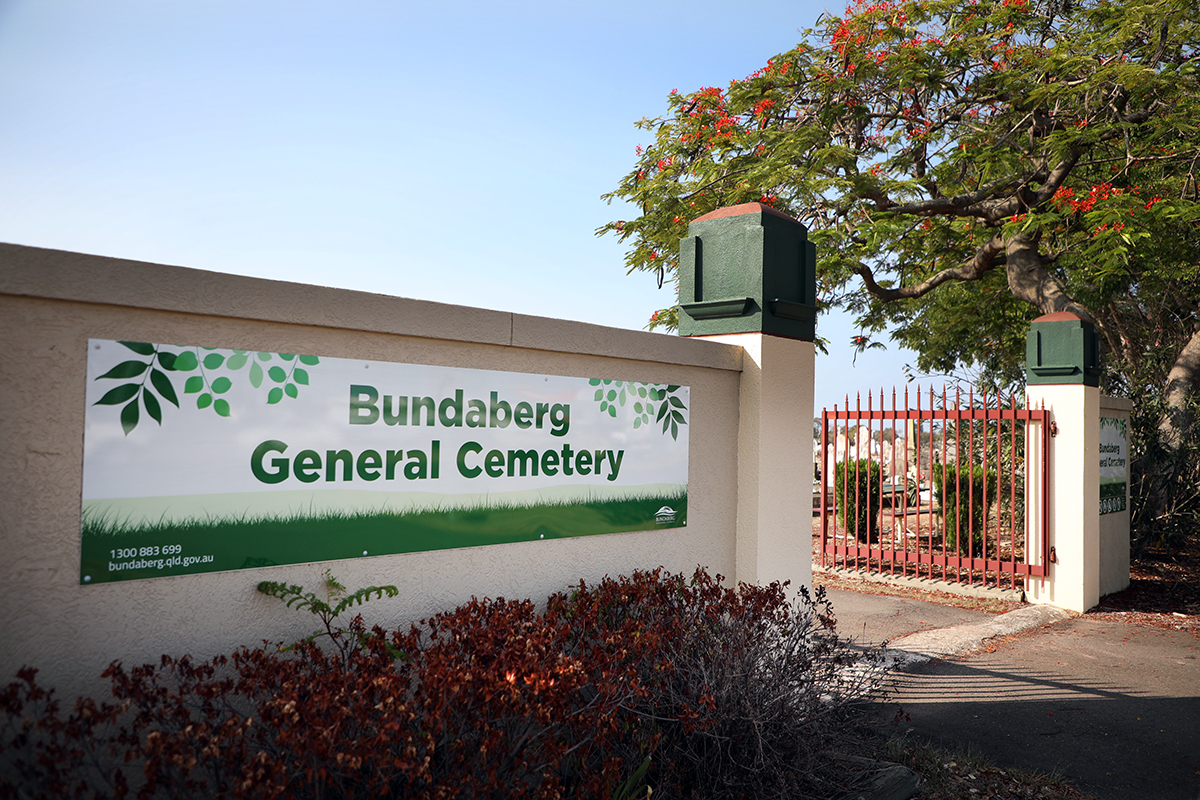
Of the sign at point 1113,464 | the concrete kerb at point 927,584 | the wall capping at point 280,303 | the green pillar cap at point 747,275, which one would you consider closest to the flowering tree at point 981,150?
the sign at point 1113,464

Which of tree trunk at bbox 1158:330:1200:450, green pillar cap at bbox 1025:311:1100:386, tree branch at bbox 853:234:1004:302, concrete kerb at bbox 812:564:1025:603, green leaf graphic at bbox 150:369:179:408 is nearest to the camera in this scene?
green leaf graphic at bbox 150:369:179:408

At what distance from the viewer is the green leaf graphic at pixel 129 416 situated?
108 inches

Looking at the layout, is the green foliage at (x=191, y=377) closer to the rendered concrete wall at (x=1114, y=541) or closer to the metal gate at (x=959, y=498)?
the metal gate at (x=959, y=498)

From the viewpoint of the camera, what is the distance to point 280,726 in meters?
2.36

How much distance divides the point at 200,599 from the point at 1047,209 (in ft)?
39.2

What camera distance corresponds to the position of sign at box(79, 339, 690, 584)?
9.04ft

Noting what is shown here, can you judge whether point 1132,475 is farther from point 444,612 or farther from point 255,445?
point 255,445

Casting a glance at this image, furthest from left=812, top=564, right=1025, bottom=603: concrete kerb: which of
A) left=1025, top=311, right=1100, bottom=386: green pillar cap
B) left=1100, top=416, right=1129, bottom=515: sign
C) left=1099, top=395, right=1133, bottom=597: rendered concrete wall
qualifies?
left=1025, top=311, right=1100, bottom=386: green pillar cap

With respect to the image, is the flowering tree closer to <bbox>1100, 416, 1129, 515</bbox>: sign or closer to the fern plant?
<bbox>1100, 416, 1129, 515</bbox>: sign

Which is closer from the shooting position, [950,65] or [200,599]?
[200,599]

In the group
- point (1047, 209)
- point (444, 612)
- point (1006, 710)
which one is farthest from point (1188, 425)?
point (444, 612)

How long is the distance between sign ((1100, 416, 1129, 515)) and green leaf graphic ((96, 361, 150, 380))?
34.6ft

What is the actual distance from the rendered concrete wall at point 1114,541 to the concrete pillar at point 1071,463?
13.9 inches

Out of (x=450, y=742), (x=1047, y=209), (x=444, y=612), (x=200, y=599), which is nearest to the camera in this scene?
(x=450, y=742)
